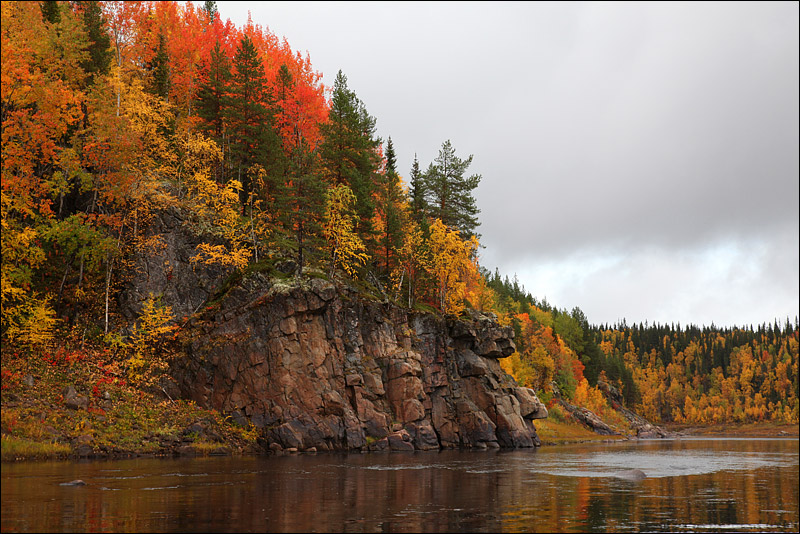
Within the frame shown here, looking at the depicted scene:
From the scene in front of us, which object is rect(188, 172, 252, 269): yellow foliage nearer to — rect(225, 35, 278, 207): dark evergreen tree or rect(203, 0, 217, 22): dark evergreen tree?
rect(225, 35, 278, 207): dark evergreen tree

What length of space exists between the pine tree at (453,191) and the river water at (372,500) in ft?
192

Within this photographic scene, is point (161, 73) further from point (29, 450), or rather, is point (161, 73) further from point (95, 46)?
point (29, 450)

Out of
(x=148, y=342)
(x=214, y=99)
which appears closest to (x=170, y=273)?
(x=148, y=342)

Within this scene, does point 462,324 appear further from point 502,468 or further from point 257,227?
point 502,468

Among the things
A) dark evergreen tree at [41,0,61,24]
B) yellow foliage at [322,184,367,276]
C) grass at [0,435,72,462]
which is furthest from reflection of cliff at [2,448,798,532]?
dark evergreen tree at [41,0,61,24]

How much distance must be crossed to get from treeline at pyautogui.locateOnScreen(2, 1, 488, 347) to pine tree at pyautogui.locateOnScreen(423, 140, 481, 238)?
0.22 metres

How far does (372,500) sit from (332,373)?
113 feet

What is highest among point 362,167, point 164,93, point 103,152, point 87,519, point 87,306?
point 164,93

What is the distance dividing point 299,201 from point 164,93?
963 inches

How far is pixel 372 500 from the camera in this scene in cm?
2273

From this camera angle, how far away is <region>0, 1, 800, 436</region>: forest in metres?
45.2

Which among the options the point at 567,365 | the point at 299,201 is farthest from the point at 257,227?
the point at 567,365

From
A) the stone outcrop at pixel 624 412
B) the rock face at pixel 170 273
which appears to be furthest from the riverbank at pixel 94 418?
the stone outcrop at pixel 624 412

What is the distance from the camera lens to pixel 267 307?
5534 cm
